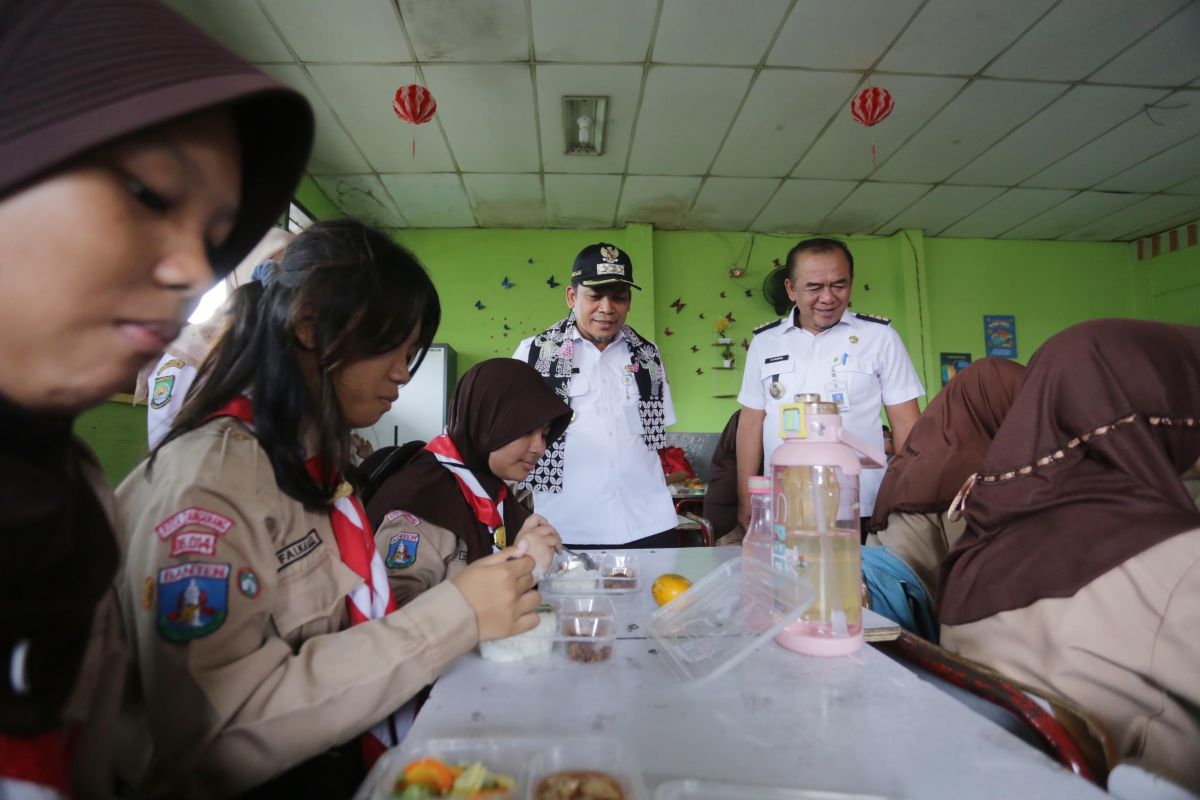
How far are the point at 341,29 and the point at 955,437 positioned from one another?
3.18m

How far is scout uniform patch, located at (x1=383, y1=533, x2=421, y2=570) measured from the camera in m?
1.21

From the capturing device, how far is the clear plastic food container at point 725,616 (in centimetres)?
84

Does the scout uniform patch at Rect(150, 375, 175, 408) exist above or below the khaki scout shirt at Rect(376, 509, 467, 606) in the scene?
above

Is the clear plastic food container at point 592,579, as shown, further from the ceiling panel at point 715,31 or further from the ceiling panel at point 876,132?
the ceiling panel at point 876,132

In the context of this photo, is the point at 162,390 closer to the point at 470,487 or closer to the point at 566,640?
the point at 470,487

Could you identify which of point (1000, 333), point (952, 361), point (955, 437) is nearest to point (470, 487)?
point (955, 437)

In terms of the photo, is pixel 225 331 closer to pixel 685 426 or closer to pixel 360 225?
pixel 360 225

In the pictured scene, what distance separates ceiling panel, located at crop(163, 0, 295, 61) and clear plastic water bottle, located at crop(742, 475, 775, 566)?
2957mm

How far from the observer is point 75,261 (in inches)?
15.2

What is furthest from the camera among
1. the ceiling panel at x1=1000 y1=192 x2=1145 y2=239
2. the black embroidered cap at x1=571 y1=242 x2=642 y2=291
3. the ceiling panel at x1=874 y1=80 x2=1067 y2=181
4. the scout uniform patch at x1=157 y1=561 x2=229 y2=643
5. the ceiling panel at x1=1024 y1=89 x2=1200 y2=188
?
the ceiling panel at x1=1000 y1=192 x2=1145 y2=239

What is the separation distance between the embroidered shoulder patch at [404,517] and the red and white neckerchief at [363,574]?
331 mm

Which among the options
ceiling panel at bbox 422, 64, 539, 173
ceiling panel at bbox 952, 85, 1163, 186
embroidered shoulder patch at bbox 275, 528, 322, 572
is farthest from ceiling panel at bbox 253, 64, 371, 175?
ceiling panel at bbox 952, 85, 1163, 186

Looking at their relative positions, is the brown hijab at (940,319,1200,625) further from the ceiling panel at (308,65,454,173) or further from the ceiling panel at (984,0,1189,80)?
the ceiling panel at (308,65,454,173)

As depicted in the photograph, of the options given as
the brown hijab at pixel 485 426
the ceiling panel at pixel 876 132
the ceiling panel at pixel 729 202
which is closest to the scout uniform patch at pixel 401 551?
the brown hijab at pixel 485 426
